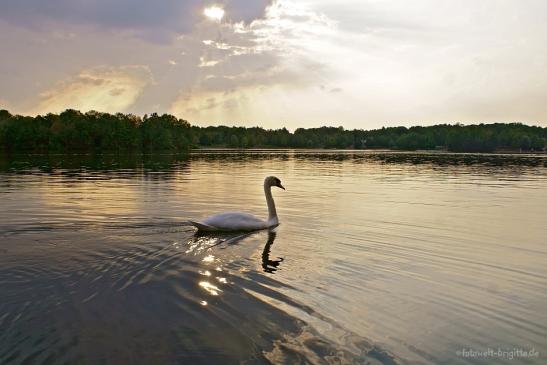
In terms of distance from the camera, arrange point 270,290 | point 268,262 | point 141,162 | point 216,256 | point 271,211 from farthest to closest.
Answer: point 141,162
point 271,211
point 216,256
point 268,262
point 270,290

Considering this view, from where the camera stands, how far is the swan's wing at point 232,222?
49.5 feet

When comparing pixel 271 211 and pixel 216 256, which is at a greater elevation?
pixel 271 211

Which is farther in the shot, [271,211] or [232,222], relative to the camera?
[271,211]

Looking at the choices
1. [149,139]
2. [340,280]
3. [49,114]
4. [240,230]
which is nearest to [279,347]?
[340,280]

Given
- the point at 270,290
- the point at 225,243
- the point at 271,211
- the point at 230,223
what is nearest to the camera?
the point at 270,290

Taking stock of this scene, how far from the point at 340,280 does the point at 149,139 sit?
16034 centimetres

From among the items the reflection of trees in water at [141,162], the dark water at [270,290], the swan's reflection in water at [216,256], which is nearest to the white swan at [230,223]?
the swan's reflection in water at [216,256]

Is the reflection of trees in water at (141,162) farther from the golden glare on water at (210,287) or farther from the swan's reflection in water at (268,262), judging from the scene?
the golden glare on water at (210,287)

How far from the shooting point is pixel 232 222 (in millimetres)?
15383

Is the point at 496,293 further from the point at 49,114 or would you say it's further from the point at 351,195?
the point at 49,114

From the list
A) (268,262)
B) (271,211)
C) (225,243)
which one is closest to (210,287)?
(268,262)

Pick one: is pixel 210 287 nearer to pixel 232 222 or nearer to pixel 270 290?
pixel 270 290

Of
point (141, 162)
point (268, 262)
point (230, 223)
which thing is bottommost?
point (268, 262)

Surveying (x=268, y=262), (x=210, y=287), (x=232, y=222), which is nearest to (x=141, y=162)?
(x=232, y=222)
